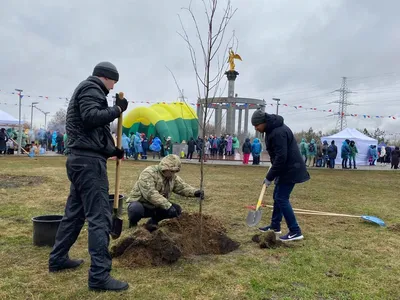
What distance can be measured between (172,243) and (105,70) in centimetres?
197

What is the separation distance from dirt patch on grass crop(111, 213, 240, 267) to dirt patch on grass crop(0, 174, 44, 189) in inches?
→ 234

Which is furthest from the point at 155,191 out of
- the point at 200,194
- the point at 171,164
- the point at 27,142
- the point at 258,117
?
the point at 27,142

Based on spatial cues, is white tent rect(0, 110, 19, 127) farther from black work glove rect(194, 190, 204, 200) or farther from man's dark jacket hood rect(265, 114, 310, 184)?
man's dark jacket hood rect(265, 114, 310, 184)

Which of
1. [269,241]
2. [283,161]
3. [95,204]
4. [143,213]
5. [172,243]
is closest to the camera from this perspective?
[95,204]

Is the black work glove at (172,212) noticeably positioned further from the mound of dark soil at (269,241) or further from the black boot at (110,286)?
the black boot at (110,286)

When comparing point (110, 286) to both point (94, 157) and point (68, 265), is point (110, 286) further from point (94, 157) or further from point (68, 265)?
point (94, 157)

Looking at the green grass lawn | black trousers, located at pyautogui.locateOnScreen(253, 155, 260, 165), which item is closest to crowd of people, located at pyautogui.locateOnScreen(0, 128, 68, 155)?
black trousers, located at pyautogui.locateOnScreen(253, 155, 260, 165)

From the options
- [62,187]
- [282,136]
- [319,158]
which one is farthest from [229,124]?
[282,136]

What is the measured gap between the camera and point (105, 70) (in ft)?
11.1

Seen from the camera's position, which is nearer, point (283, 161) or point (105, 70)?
point (105, 70)

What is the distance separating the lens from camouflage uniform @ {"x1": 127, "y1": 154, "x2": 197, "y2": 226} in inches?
186

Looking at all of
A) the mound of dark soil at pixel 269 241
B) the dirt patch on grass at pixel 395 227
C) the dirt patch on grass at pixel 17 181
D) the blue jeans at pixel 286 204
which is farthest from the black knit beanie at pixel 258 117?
the dirt patch on grass at pixel 17 181

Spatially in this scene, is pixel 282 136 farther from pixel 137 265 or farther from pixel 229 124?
pixel 229 124

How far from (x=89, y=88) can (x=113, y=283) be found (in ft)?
5.70
